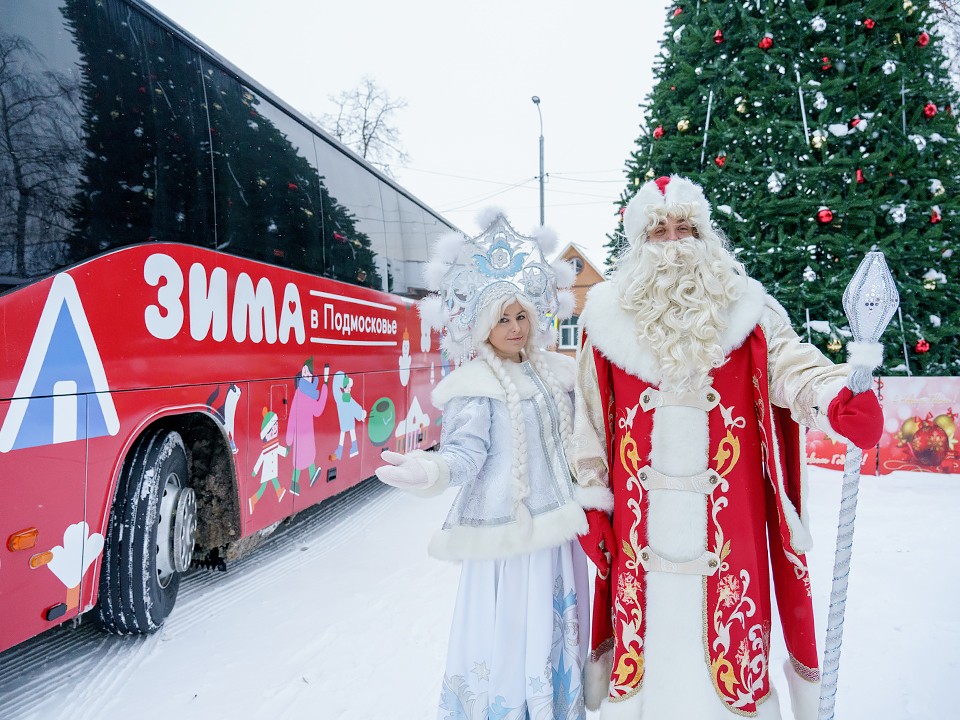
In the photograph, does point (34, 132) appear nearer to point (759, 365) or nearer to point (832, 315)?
point (759, 365)

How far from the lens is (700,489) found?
6.41 feet

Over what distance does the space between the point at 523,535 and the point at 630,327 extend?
2.77ft

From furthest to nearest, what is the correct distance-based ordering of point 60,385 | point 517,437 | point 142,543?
point 142,543 → point 60,385 → point 517,437

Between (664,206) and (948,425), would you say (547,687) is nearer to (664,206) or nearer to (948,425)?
(664,206)

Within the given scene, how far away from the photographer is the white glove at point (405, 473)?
195 cm

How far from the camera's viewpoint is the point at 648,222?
221 cm

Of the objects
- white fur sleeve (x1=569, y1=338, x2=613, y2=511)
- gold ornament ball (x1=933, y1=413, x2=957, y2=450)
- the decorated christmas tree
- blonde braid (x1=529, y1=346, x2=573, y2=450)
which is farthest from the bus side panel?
gold ornament ball (x1=933, y1=413, x2=957, y2=450)

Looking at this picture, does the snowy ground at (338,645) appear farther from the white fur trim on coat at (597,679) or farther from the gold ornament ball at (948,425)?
the gold ornament ball at (948,425)

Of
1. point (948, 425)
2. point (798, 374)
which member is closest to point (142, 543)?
point (798, 374)

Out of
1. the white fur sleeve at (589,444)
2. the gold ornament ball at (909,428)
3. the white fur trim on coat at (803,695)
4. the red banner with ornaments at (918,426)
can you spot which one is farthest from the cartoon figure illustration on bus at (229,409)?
the gold ornament ball at (909,428)

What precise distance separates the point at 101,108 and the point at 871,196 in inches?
282

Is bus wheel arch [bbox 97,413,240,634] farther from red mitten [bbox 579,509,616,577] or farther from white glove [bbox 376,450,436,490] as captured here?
red mitten [bbox 579,509,616,577]

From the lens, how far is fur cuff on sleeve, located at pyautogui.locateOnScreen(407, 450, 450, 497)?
2.02 metres

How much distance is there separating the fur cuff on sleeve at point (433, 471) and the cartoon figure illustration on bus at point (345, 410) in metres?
3.32
